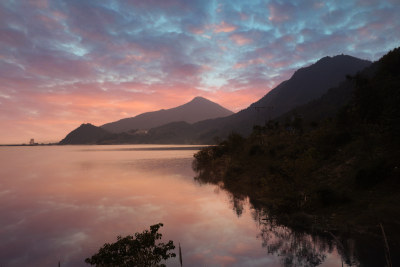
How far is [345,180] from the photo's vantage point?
32688 mm

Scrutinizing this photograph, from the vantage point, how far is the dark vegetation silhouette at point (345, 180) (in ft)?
71.6

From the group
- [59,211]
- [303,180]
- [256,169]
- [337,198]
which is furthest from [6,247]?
[256,169]

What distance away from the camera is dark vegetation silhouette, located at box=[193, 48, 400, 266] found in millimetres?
21816

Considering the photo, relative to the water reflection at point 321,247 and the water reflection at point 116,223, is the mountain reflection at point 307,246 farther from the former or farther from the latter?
the water reflection at point 116,223

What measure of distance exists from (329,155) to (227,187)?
1852 centimetres

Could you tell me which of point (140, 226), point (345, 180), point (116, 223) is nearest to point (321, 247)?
point (345, 180)

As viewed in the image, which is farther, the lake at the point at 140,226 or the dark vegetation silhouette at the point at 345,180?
the dark vegetation silhouette at the point at 345,180

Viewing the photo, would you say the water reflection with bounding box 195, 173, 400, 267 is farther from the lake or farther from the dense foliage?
the dense foliage

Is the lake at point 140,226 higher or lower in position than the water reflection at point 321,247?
lower

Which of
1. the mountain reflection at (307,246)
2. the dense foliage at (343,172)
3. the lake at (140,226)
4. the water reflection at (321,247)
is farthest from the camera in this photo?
the dense foliage at (343,172)

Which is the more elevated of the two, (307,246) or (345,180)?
(345,180)

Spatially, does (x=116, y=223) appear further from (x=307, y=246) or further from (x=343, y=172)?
(x=343, y=172)

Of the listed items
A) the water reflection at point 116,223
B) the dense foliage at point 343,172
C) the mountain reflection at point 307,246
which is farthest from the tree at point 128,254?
the dense foliage at point 343,172

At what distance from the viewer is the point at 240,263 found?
720 inches
